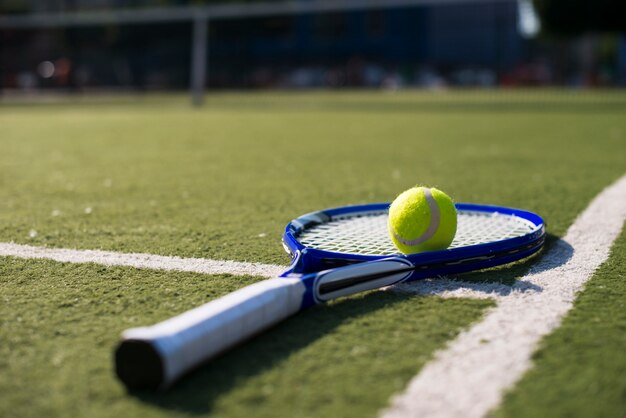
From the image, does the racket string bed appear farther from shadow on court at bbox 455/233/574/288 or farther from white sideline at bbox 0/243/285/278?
white sideline at bbox 0/243/285/278

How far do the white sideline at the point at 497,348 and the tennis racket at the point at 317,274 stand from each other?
0.22 m

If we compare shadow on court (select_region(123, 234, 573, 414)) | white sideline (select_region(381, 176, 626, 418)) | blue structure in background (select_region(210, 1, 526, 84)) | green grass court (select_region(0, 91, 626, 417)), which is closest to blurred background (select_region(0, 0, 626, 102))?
blue structure in background (select_region(210, 1, 526, 84))

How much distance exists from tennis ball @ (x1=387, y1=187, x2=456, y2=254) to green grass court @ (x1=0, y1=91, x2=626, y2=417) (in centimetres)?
26

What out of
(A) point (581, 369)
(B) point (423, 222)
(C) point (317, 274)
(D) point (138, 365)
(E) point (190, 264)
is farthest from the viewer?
(E) point (190, 264)

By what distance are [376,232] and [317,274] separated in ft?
3.75

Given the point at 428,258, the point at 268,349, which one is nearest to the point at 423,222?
the point at 428,258

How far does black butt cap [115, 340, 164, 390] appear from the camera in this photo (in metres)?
1.80

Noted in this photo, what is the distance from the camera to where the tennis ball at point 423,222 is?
2994mm

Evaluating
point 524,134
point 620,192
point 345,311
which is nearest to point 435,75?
point 524,134

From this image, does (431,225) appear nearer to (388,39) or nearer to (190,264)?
(190,264)

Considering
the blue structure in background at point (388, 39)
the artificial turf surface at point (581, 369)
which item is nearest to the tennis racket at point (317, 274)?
the artificial turf surface at point (581, 369)

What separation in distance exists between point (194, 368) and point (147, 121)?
1253 centimetres

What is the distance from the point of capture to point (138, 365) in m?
1.83

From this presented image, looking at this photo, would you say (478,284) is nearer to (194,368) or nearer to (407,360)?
(407,360)
